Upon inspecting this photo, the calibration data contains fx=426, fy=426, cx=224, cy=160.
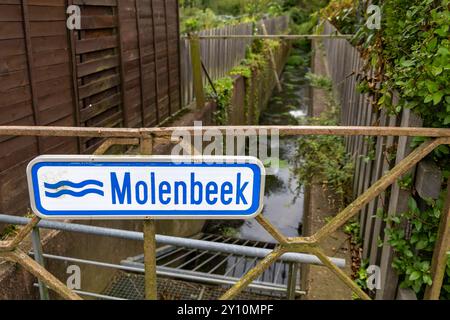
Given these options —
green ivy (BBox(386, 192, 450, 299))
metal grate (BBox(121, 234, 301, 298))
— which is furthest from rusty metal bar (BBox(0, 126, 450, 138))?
metal grate (BBox(121, 234, 301, 298))

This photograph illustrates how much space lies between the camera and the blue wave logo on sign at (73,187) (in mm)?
1943

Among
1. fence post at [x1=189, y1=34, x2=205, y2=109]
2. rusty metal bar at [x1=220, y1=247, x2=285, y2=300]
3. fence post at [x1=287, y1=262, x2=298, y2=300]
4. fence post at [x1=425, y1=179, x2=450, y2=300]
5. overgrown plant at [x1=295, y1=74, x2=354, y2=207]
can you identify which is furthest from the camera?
fence post at [x1=189, y1=34, x2=205, y2=109]

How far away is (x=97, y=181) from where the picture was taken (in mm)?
1945

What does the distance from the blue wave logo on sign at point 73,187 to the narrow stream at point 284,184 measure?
5204 millimetres

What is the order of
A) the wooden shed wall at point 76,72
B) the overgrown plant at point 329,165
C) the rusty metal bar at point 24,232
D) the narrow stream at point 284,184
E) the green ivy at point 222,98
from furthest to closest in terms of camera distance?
the green ivy at point 222,98 → the narrow stream at point 284,184 → the overgrown plant at point 329,165 → the wooden shed wall at point 76,72 → the rusty metal bar at point 24,232

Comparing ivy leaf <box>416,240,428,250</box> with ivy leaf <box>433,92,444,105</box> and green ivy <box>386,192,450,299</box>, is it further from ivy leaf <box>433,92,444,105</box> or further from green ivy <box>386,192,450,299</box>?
ivy leaf <box>433,92,444,105</box>

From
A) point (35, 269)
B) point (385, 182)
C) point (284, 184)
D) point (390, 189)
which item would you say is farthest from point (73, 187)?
point (284, 184)

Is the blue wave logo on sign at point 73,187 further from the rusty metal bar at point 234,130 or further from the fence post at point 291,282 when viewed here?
the fence post at point 291,282

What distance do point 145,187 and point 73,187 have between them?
331 millimetres

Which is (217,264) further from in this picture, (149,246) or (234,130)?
(234,130)

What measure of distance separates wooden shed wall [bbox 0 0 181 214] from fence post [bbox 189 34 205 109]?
1.85 ft

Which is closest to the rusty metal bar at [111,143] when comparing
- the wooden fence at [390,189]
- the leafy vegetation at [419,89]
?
the leafy vegetation at [419,89]

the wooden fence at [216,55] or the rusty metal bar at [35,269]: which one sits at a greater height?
the wooden fence at [216,55]

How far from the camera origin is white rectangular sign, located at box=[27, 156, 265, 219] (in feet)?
6.29
